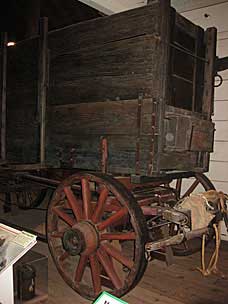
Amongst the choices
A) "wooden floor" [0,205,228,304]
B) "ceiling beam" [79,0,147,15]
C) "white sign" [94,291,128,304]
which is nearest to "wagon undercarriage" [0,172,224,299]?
"wooden floor" [0,205,228,304]

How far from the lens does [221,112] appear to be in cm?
354

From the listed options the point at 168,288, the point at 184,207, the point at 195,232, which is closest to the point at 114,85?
the point at 184,207

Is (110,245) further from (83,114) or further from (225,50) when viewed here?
(225,50)

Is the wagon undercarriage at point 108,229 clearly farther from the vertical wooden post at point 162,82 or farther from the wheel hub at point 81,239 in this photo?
the vertical wooden post at point 162,82

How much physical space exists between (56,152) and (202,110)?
137cm

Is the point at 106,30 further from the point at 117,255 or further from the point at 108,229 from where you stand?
the point at 117,255

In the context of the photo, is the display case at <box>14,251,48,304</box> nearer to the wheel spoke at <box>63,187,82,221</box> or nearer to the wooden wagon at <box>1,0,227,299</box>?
the wooden wagon at <box>1,0,227,299</box>

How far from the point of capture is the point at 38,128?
114 inches

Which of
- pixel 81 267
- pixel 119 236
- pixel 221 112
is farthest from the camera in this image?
pixel 221 112

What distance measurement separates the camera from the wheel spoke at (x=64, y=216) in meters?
2.38

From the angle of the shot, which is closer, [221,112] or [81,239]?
[81,239]

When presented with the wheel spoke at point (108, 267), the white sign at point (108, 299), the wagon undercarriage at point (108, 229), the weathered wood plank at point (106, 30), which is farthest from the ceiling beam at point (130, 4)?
the white sign at point (108, 299)

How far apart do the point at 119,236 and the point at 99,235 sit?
0.16 meters

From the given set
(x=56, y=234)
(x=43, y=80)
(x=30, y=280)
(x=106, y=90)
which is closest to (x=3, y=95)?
(x=43, y=80)
